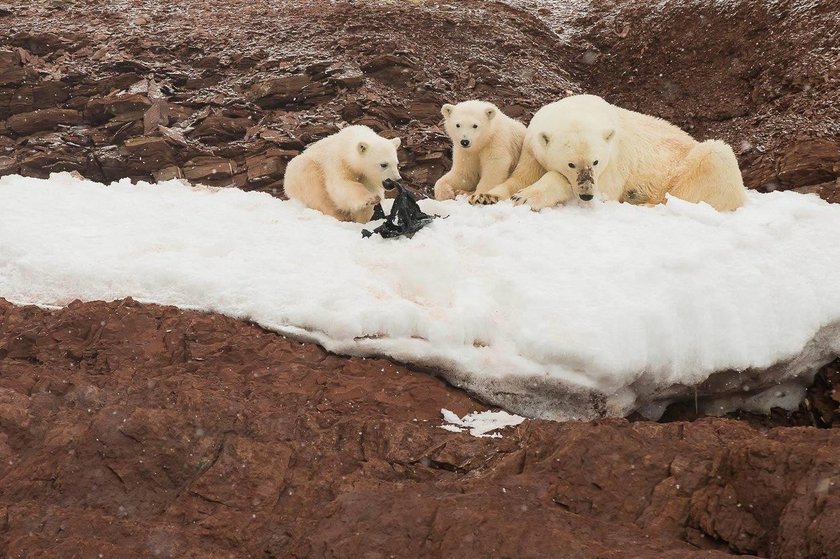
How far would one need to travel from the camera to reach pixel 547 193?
7.82 m

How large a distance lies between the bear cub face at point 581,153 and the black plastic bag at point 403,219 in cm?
137

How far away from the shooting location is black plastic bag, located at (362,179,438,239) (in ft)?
24.5

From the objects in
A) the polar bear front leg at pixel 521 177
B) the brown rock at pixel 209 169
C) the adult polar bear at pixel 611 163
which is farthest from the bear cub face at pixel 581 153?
the brown rock at pixel 209 169

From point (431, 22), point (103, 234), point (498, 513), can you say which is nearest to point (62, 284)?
point (103, 234)

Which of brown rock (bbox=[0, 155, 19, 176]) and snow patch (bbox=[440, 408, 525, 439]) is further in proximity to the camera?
brown rock (bbox=[0, 155, 19, 176])

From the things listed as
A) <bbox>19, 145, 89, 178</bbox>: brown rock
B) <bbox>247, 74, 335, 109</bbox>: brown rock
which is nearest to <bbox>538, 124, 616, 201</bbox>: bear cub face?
<bbox>247, 74, 335, 109</bbox>: brown rock

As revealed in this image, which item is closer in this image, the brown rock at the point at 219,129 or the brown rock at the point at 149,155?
the brown rock at the point at 149,155

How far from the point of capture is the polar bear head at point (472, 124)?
28.0 feet

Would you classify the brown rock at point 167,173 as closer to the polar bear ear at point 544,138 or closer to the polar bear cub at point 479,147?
the polar bear cub at point 479,147

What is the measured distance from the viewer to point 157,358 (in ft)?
18.6

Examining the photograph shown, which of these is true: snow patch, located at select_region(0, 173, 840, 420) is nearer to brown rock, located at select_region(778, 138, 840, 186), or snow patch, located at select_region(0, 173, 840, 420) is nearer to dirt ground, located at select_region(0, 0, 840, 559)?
dirt ground, located at select_region(0, 0, 840, 559)

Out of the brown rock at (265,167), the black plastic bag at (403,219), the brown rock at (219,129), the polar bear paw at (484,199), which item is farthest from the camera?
the brown rock at (219,129)

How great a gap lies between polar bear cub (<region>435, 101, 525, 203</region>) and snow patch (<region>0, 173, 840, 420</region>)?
991 millimetres

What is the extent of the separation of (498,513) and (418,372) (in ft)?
7.38
